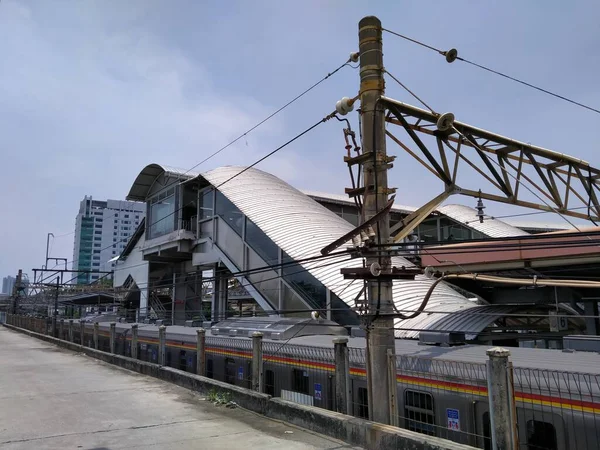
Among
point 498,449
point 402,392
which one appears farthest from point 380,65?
point 498,449

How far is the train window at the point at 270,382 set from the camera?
1127cm

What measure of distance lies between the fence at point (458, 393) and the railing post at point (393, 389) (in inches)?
0.5

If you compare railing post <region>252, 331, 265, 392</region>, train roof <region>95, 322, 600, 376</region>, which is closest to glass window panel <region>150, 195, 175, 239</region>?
railing post <region>252, 331, 265, 392</region>

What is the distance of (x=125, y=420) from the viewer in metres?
9.81

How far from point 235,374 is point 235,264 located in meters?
16.3

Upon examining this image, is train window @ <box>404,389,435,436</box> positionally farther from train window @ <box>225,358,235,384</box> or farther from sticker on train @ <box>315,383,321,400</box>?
train window @ <box>225,358,235,384</box>

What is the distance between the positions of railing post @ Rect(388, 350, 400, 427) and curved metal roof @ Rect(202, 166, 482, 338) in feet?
32.8

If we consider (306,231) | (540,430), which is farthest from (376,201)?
(306,231)

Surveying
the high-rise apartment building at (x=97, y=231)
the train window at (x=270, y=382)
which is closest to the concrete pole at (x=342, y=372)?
the train window at (x=270, y=382)

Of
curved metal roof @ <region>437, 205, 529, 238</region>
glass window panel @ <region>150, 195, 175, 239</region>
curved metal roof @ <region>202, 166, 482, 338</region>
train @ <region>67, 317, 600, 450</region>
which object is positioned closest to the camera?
train @ <region>67, 317, 600, 450</region>

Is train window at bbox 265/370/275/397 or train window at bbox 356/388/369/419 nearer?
train window at bbox 356/388/369/419

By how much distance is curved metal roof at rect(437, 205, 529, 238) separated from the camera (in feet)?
139

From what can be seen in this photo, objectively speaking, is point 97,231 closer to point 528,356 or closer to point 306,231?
point 306,231

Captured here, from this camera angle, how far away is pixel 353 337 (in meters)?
12.8
